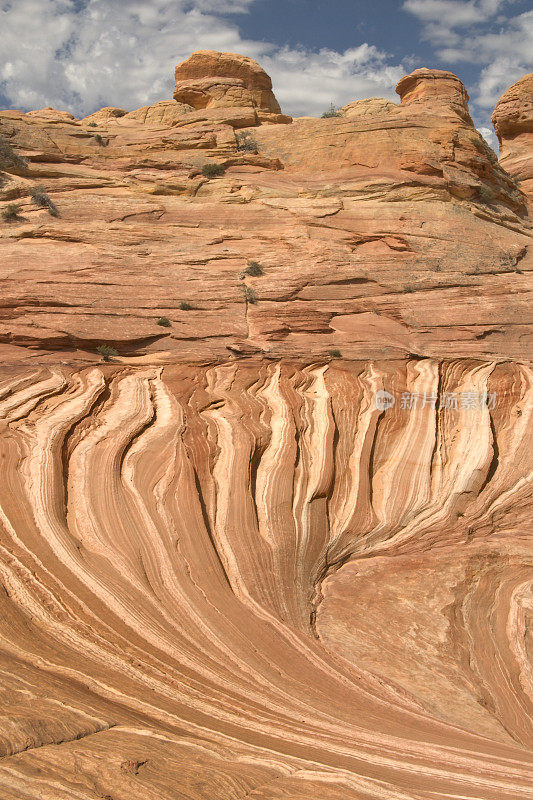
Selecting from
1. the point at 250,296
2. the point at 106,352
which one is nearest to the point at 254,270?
the point at 250,296

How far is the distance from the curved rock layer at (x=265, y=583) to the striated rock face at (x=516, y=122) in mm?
30373

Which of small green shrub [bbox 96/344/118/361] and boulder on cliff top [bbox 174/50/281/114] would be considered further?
boulder on cliff top [bbox 174/50/281/114]

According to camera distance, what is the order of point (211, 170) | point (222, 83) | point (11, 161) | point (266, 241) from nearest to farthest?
point (266, 241)
point (11, 161)
point (211, 170)
point (222, 83)

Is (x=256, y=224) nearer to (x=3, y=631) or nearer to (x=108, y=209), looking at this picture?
(x=108, y=209)

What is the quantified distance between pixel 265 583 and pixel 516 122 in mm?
41268

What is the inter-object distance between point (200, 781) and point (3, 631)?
2.77 m

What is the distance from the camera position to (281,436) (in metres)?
11.4

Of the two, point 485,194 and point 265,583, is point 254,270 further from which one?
point 485,194

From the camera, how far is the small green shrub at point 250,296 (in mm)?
16391

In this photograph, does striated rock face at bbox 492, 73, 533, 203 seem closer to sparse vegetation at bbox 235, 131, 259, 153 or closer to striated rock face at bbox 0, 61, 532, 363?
striated rock face at bbox 0, 61, 532, 363

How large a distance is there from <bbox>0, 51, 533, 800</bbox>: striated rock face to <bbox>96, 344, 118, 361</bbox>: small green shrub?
0.12m

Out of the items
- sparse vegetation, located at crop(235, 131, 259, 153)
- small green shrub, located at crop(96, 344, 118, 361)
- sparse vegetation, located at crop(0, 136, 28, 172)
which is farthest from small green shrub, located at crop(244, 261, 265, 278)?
sparse vegetation, located at crop(0, 136, 28, 172)

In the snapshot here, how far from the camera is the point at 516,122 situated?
3809 centimetres

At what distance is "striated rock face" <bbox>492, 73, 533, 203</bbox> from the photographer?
123 feet
